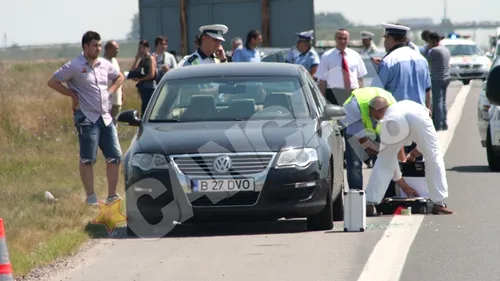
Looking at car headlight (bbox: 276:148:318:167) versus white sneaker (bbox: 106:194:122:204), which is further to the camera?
white sneaker (bbox: 106:194:122:204)

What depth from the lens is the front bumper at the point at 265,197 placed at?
37.7 feet

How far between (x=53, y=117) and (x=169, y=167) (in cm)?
1678

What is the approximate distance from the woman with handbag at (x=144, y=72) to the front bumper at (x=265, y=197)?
32.4 feet

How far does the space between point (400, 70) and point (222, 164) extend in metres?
3.34

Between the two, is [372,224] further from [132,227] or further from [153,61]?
[153,61]

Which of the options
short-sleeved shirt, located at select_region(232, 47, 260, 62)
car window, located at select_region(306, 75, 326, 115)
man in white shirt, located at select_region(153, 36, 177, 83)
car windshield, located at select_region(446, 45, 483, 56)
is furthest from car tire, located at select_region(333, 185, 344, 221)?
car windshield, located at select_region(446, 45, 483, 56)

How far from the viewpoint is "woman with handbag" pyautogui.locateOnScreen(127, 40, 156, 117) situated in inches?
845

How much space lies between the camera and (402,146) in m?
13.0

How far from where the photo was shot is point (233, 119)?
12453 millimetres

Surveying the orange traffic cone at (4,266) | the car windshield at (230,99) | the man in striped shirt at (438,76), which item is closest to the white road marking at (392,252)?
the car windshield at (230,99)

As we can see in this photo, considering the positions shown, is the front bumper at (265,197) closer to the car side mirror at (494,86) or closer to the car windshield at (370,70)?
the car side mirror at (494,86)

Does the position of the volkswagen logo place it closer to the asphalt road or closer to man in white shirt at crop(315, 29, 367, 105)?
the asphalt road

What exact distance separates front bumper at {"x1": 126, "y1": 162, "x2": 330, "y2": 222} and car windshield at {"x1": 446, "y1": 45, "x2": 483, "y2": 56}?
3976 cm

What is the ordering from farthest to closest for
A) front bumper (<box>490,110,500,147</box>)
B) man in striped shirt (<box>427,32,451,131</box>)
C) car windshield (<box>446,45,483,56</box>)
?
car windshield (<box>446,45,483,56</box>)
man in striped shirt (<box>427,32,451,131</box>)
front bumper (<box>490,110,500,147</box>)
